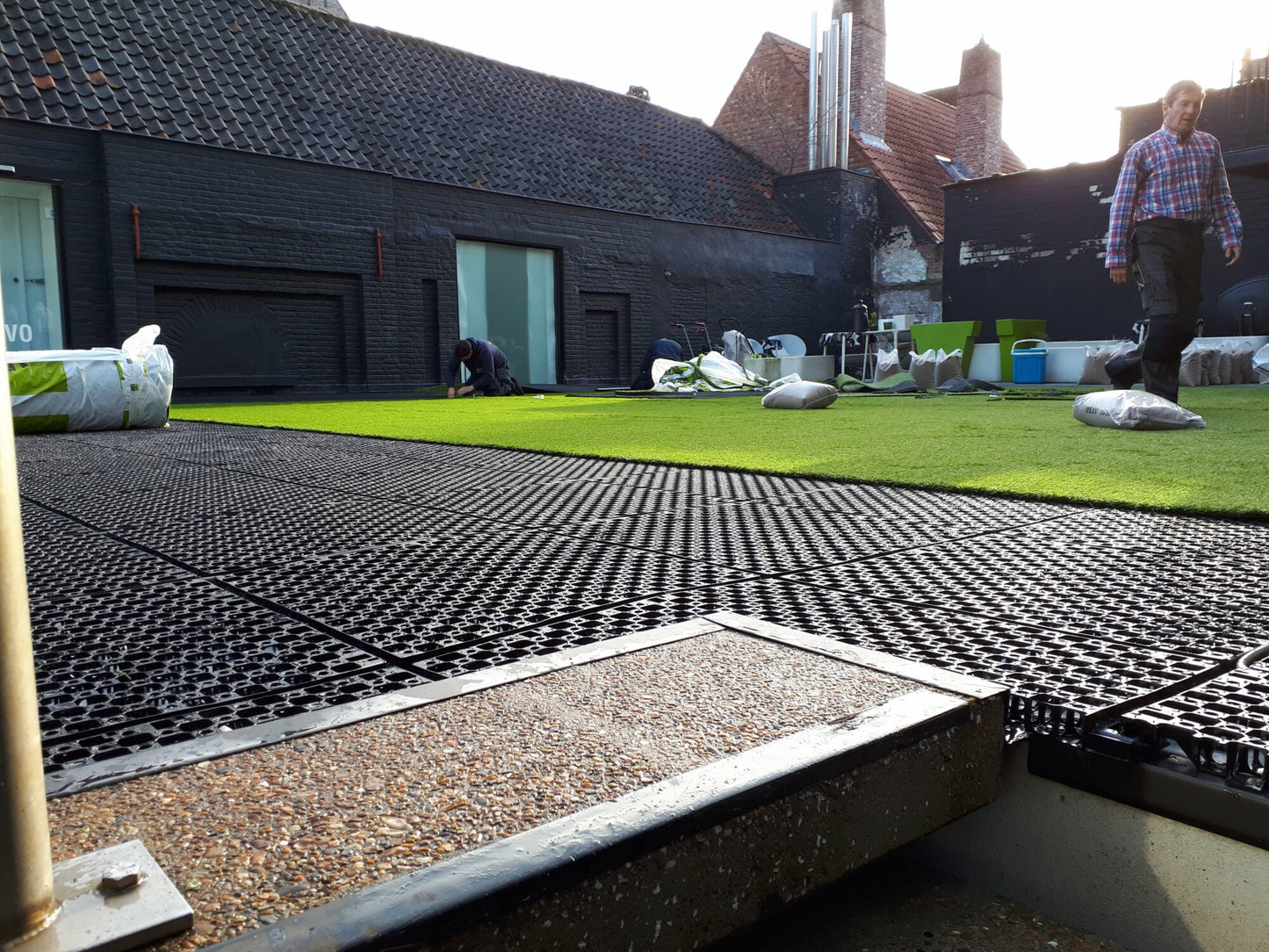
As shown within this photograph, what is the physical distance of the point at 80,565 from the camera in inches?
68.3

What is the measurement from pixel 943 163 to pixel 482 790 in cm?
2062

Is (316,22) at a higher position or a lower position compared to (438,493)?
higher

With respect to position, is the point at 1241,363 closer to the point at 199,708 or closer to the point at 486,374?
the point at 486,374

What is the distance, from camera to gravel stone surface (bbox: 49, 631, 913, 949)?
65 centimetres

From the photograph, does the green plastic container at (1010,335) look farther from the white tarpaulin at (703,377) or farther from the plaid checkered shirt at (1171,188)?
the plaid checkered shirt at (1171,188)

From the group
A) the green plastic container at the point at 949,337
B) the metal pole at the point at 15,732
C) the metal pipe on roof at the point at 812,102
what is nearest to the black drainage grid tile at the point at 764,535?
the metal pole at the point at 15,732

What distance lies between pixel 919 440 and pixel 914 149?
16.8 metres

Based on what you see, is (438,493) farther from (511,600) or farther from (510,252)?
(510,252)

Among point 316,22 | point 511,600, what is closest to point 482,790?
point 511,600

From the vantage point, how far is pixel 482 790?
755mm

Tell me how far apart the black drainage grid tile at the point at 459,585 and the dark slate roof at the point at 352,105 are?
417 inches

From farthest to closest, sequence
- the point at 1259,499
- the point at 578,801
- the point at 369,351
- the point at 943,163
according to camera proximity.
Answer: the point at 943,163 → the point at 369,351 → the point at 1259,499 → the point at 578,801

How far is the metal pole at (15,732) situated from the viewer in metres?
0.49

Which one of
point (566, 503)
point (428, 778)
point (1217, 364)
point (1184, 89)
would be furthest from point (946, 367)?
point (428, 778)
